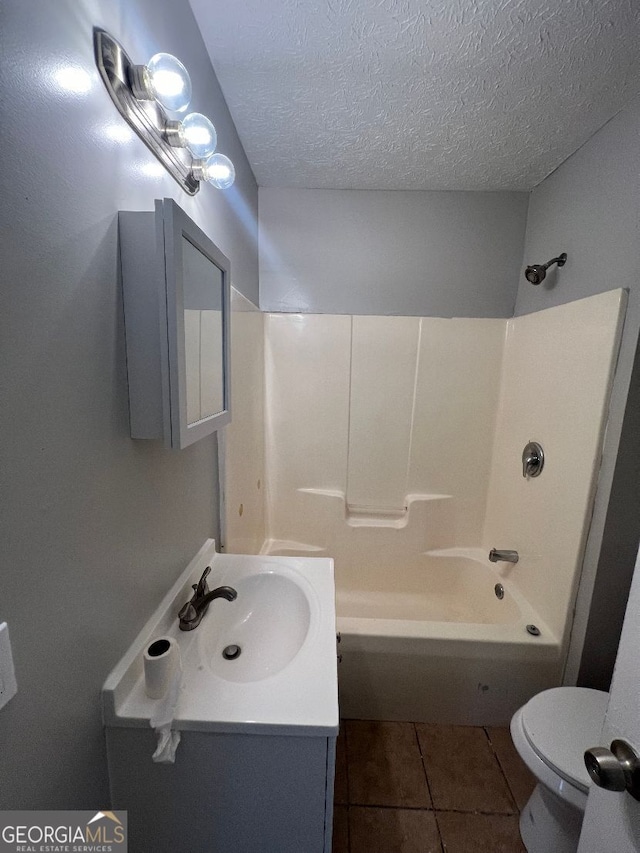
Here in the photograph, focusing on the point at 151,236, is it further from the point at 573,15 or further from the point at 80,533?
the point at 573,15

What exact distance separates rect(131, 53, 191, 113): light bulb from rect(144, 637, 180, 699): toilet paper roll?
1103 mm

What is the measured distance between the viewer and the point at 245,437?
5.52ft

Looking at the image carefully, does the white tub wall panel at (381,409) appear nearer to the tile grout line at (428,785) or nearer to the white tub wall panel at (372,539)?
the white tub wall panel at (372,539)

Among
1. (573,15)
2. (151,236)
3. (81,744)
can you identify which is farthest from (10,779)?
(573,15)

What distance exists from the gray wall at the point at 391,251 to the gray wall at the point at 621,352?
0.43 m

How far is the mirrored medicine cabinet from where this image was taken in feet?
2.12

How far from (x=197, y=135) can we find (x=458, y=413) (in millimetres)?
1805

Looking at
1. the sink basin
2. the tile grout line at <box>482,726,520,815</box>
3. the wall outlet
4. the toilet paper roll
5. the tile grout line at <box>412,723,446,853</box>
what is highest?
the wall outlet

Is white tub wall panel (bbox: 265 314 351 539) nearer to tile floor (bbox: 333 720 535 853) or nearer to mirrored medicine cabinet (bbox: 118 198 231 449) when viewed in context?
tile floor (bbox: 333 720 535 853)

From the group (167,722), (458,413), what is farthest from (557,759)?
(458,413)

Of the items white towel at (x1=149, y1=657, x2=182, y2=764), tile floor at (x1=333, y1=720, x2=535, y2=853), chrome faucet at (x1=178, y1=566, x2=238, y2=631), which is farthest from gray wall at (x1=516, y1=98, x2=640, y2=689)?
white towel at (x1=149, y1=657, x2=182, y2=764)

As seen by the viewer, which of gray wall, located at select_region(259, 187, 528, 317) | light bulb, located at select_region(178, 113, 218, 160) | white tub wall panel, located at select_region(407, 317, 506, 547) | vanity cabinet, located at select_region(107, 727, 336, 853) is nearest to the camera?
vanity cabinet, located at select_region(107, 727, 336, 853)

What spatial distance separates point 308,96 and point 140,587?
5.42 feet

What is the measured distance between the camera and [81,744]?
0.62 meters
